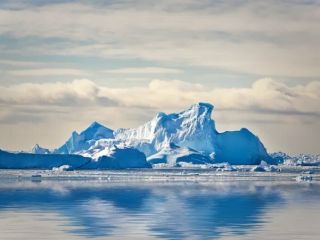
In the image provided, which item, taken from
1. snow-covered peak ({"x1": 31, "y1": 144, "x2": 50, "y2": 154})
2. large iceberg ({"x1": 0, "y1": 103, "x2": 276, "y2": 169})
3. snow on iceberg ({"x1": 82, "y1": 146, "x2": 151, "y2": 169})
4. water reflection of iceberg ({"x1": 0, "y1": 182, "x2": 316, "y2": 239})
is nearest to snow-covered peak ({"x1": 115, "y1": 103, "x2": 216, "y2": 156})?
large iceberg ({"x1": 0, "y1": 103, "x2": 276, "y2": 169})

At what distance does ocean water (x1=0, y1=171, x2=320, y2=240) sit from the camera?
76.5 feet

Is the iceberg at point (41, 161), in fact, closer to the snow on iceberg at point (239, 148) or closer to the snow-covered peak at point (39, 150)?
the snow on iceberg at point (239, 148)

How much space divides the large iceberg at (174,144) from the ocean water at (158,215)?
191 ft

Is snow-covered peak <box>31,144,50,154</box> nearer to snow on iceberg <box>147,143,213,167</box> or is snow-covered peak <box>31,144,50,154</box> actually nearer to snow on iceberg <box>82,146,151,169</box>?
snow on iceberg <box>147,143,213,167</box>

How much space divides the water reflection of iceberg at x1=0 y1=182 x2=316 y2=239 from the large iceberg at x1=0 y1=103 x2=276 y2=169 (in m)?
56.2

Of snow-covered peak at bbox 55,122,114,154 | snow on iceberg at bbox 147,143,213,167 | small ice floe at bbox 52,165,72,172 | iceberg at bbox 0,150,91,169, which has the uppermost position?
snow-covered peak at bbox 55,122,114,154

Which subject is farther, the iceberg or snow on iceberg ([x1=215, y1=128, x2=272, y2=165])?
snow on iceberg ([x1=215, y1=128, x2=272, y2=165])

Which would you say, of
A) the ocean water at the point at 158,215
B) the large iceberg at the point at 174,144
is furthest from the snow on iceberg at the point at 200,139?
the ocean water at the point at 158,215

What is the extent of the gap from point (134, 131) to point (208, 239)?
414 feet

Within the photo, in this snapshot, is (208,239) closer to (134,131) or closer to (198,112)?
(198,112)

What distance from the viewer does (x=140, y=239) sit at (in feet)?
71.7

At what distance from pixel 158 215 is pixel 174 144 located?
95063 millimetres

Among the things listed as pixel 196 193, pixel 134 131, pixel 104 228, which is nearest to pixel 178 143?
pixel 134 131

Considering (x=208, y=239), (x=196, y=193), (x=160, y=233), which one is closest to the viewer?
(x=208, y=239)
